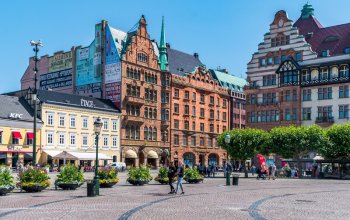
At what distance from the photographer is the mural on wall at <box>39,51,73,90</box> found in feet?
262

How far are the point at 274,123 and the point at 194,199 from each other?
52.9 m

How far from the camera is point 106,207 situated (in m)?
19.0

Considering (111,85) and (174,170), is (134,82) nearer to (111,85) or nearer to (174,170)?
(111,85)

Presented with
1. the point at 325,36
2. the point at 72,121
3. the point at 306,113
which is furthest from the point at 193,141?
the point at 325,36

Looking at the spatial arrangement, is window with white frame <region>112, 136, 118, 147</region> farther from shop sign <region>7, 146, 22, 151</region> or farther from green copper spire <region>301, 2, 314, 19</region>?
green copper spire <region>301, 2, 314, 19</region>

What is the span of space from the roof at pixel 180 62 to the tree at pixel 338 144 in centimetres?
3600

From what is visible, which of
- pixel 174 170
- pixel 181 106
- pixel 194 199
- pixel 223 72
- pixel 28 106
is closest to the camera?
pixel 194 199

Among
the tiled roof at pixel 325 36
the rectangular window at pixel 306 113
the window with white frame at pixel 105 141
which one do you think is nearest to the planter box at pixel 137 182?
the window with white frame at pixel 105 141

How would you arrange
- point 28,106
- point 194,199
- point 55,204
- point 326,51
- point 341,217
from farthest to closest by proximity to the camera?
point 326,51 < point 28,106 < point 194,199 < point 55,204 < point 341,217

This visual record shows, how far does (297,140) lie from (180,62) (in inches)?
1583

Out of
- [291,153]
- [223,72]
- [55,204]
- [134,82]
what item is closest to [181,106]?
[134,82]

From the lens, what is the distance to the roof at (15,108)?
61084mm

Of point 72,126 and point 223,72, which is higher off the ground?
point 223,72

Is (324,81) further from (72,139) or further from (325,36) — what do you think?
(72,139)
